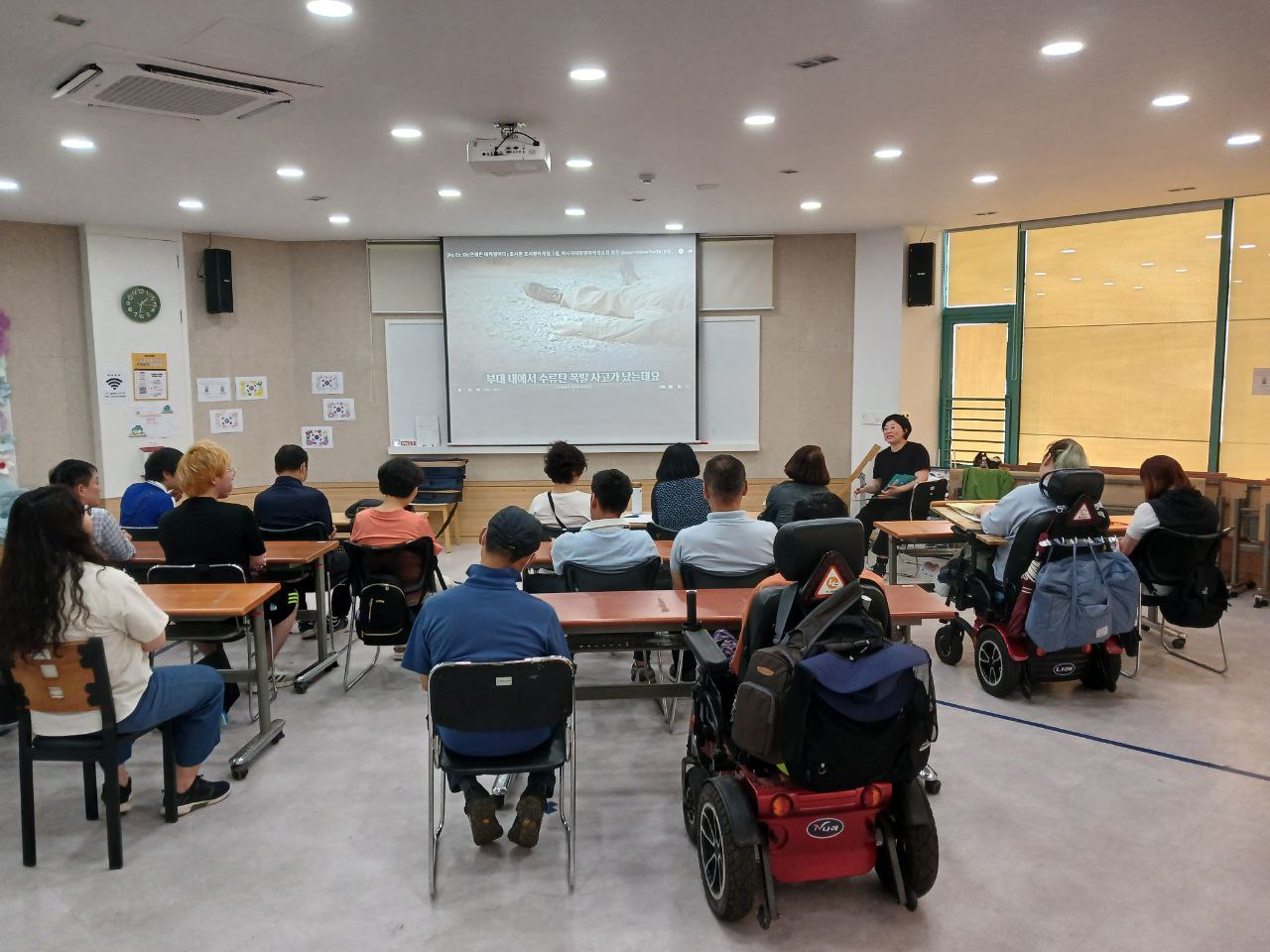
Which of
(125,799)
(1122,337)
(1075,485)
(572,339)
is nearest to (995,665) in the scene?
(1075,485)

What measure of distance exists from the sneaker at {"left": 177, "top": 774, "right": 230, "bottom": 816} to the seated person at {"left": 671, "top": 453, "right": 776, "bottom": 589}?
2023 mm

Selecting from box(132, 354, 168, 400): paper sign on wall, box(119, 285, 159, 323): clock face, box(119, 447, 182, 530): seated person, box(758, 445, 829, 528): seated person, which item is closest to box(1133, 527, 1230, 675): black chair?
box(758, 445, 829, 528): seated person

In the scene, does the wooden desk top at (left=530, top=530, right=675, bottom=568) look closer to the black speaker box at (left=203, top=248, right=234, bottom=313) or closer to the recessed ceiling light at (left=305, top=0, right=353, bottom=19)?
the recessed ceiling light at (left=305, top=0, right=353, bottom=19)

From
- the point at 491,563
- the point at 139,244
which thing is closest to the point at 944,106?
the point at 491,563

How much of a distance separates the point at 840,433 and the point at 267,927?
7450mm

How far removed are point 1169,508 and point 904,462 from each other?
3.07 meters

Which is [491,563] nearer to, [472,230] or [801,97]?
[801,97]

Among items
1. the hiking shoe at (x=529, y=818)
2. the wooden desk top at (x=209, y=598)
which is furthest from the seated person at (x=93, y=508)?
the hiking shoe at (x=529, y=818)

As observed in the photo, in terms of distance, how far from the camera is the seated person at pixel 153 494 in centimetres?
507

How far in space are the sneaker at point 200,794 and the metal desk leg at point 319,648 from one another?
1.21 m

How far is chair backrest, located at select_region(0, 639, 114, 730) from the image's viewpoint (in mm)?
2748

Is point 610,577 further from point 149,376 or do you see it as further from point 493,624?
point 149,376

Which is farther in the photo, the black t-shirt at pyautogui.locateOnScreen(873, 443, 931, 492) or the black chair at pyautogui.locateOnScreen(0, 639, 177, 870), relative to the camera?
the black t-shirt at pyautogui.locateOnScreen(873, 443, 931, 492)

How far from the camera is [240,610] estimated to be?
3.34 metres
